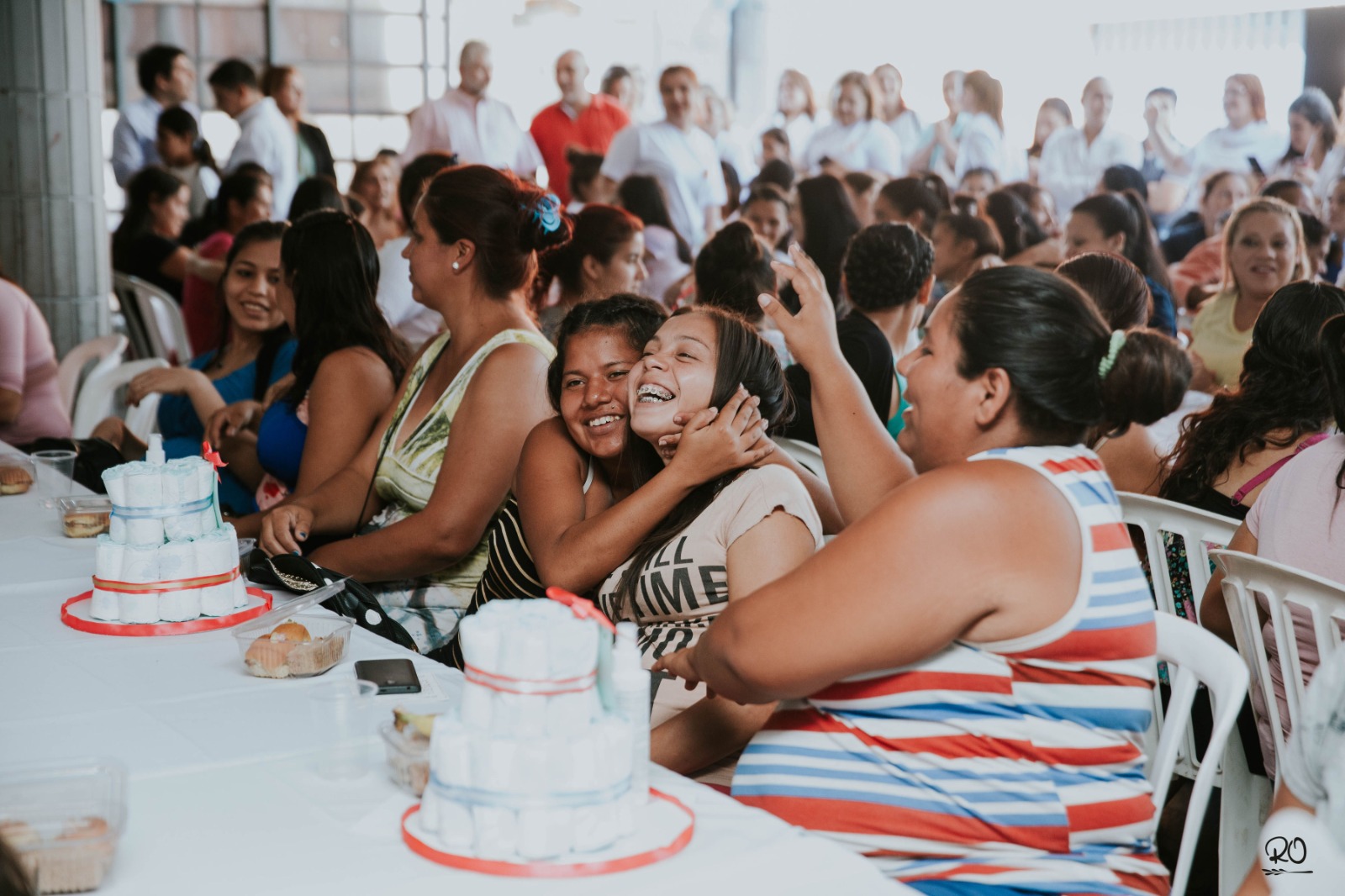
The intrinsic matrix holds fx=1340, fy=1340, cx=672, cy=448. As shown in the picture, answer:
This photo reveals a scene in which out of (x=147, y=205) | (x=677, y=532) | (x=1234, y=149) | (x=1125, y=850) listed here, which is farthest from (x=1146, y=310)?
(x=1234, y=149)

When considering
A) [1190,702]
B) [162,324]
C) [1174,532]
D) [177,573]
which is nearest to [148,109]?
[162,324]

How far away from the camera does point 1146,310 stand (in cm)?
321

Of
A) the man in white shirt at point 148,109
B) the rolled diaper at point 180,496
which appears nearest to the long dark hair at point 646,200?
the man in white shirt at point 148,109

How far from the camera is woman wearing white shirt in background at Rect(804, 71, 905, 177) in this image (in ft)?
28.5

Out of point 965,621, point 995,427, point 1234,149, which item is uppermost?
point 1234,149

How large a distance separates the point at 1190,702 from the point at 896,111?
8.48 meters

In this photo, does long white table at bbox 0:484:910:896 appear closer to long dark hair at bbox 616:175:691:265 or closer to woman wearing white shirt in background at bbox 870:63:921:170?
long dark hair at bbox 616:175:691:265

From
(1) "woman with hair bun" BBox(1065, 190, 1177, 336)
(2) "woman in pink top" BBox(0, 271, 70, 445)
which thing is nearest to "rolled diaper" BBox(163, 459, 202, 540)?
(2) "woman in pink top" BBox(0, 271, 70, 445)

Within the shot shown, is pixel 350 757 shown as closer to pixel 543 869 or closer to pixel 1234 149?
pixel 543 869

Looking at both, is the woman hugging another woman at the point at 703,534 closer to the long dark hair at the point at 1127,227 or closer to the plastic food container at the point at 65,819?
the plastic food container at the point at 65,819

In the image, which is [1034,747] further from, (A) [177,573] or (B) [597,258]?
(B) [597,258]

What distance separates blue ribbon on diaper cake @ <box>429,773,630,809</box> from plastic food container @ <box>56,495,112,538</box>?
151 centimetres

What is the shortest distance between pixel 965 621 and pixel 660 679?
0.66 meters

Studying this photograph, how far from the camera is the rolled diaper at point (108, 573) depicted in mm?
1885
